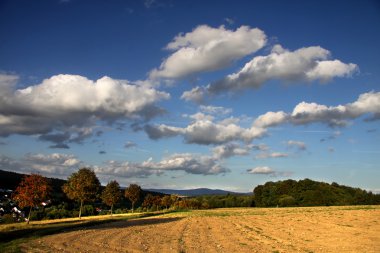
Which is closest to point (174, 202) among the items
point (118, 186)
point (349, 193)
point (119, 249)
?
point (118, 186)

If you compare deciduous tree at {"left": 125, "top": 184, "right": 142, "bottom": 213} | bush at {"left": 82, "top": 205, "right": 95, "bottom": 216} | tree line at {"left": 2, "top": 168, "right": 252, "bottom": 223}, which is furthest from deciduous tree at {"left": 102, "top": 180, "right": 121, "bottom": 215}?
deciduous tree at {"left": 125, "top": 184, "right": 142, "bottom": 213}

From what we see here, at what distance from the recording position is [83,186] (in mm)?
66938

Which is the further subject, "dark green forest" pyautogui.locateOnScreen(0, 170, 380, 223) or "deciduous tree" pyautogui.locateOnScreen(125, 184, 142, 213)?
"dark green forest" pyautogui.locateOnScreen(0, 170, 380, 223)

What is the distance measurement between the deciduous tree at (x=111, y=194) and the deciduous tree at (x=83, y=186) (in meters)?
18.9

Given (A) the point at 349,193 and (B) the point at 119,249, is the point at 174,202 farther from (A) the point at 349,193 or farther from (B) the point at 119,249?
(B) the point at 119,249

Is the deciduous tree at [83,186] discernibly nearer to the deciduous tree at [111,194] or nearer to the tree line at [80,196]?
the tree line at [80,196]

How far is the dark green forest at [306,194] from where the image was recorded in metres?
123

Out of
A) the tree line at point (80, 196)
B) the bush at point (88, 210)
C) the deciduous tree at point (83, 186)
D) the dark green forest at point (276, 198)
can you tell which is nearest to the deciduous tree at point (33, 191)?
the tree line at point (80, 196)

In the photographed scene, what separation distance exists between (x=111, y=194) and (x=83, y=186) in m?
22.0

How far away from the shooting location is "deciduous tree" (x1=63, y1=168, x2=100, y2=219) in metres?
67.2

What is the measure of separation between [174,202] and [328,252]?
355 feet

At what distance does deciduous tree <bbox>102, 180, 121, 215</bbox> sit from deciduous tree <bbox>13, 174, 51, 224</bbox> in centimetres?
3306


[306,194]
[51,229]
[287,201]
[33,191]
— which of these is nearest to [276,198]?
[287,201]

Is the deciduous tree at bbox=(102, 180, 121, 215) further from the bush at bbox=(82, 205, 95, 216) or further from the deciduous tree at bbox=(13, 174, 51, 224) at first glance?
the deciduous tree at bbox=(13, 174, 51, 224)
